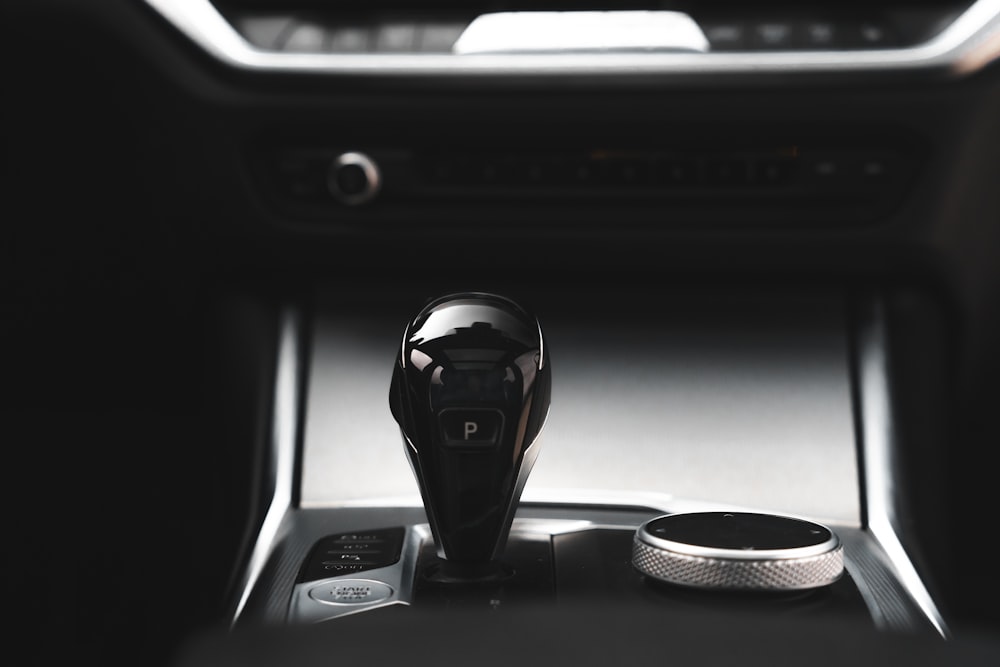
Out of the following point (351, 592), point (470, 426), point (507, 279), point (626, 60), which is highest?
point (626, 60)

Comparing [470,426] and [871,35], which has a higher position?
[871,35]

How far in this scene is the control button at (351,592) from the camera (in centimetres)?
69

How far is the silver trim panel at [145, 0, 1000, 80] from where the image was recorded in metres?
0.75

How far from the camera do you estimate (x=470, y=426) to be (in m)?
0.63

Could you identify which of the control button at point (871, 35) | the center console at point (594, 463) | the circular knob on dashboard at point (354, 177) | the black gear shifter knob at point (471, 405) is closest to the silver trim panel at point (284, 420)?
the center console at point (594, 463)

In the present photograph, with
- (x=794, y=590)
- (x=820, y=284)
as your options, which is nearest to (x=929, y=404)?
(x=820, y=284)

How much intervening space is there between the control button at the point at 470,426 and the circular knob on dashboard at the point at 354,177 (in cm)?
25

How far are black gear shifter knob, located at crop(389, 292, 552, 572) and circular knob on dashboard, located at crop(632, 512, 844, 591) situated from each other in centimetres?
9

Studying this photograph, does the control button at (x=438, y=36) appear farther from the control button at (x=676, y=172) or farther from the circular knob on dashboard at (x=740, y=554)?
the circular knob on dashboard at (x=740, y=554)

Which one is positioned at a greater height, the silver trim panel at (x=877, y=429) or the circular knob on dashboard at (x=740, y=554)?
the silver trim panel at (x=877, y=429)

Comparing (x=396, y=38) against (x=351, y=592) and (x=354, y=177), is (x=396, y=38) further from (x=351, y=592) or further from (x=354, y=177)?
(x=351, y=592)

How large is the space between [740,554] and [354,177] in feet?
1.27

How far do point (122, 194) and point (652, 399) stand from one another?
434mm


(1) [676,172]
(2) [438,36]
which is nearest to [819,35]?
(1) [676,172]
